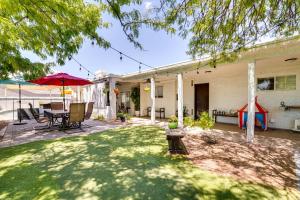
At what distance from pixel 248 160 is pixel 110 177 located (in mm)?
3265

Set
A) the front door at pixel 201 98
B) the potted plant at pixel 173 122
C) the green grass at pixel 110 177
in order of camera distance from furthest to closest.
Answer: the front door at pixel 201 98 → the potted plant at pixel 173 122 → the green grass at pixel 110 177

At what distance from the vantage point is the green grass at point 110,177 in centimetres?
273

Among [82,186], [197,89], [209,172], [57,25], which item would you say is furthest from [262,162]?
[197,89]

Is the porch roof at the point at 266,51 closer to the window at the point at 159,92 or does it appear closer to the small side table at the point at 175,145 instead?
the small side table at the point at 175,145

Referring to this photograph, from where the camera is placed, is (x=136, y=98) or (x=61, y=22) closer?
(x=61, y=22)

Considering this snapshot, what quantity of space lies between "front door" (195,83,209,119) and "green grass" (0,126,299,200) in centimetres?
617

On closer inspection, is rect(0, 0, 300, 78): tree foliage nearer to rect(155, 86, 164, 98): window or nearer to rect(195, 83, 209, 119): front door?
rect(195, 83, 209, 119): front door

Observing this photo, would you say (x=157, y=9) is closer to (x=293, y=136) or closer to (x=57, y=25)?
(x=57, y=25)

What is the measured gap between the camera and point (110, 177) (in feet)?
10.8

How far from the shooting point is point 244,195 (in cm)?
269

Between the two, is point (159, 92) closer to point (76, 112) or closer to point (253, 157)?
point (76, 112)

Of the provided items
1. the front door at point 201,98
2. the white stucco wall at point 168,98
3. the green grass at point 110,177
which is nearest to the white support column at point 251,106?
the green grass at point 110,177

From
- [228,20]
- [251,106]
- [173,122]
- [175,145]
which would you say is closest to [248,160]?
[175,145]

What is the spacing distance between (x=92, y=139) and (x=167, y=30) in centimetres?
463
